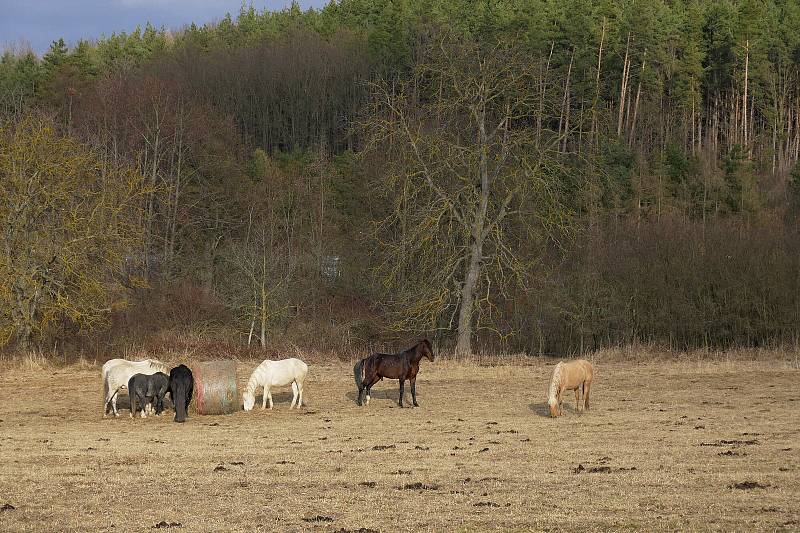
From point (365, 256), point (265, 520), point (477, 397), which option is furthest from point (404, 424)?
point (365, 256)

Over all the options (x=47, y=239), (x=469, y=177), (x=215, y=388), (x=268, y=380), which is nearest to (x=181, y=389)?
(x=215, y=388)

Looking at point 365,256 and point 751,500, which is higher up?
point 365,256

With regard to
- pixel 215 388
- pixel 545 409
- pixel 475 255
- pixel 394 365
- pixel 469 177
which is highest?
pixel 469 177

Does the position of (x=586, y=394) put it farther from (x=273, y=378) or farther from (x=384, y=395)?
(x=273, y=378)

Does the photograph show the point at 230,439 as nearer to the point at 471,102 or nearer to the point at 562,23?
the point at 471,102

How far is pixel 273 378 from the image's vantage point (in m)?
23.8

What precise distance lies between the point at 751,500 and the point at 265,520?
6128 mm

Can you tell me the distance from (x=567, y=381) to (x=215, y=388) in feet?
27.2

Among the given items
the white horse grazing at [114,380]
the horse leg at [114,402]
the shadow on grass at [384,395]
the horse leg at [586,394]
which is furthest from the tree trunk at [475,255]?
the horse leg at [114,402]

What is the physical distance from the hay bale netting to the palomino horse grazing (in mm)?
7520

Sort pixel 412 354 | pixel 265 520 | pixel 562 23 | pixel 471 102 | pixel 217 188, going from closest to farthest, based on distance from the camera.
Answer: pixel 265 520
pixel 412 354
pixel 471 102
pixel 217 188
pixel 562 23

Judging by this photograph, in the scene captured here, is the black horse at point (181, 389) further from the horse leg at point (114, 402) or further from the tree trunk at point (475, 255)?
the tree trunk at point (475, 255)

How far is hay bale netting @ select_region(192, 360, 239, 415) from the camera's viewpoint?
74.3 feet

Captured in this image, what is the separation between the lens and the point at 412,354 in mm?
24312
